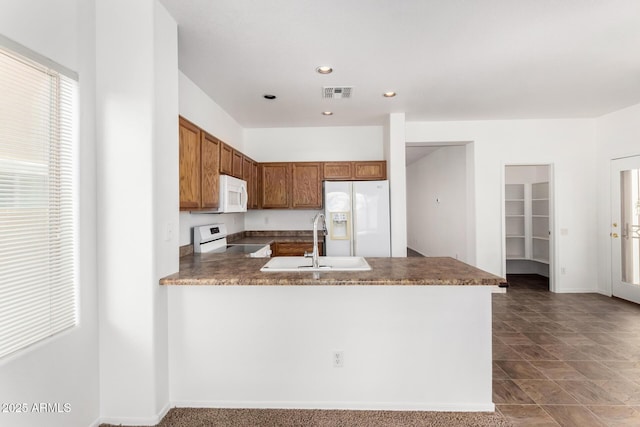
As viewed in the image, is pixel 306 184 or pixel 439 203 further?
pixel 439 203

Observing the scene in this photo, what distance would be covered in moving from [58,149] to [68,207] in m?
0.31

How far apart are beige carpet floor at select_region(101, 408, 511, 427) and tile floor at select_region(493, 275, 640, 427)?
1.01 ft

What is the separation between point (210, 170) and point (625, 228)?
5.54m

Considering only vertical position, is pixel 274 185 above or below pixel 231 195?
above

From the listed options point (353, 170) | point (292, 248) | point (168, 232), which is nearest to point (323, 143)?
point (353, 170)

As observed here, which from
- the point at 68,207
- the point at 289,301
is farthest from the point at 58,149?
the point at 289,301

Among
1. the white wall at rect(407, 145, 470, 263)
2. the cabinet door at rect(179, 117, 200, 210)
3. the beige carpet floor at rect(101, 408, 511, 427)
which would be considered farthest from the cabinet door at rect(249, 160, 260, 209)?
the white wall at rect(407, 145, 470, 263)

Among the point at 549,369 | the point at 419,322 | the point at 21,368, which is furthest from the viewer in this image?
the point at 549,369

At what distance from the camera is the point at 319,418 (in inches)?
80.9

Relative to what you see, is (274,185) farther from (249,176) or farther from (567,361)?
(567,361)

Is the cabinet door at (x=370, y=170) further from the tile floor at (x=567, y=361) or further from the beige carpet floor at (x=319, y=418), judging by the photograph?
the beige carpet floor at (x=319, y=418)

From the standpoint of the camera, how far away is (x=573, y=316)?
3.97m

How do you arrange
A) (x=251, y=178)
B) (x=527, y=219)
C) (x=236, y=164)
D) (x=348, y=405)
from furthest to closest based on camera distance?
(x=527, y=219) → (x=251, y=178) → (x=236, y=164) → (x=348, y=405)

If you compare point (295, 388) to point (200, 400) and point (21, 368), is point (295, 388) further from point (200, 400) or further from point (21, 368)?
point (21, 368)
